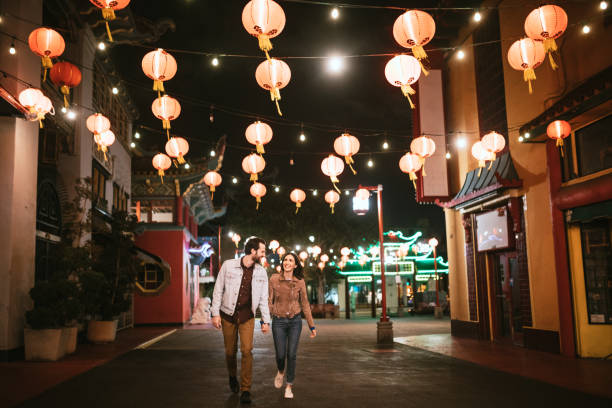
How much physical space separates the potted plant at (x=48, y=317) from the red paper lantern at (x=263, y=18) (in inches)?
279

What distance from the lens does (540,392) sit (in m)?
7.68

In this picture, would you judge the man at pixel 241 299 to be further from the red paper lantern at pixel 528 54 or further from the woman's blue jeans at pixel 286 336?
the red paper lantern at pixel 528 54

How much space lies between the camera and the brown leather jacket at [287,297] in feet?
24.5

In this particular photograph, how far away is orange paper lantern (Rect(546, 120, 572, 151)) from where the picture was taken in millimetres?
11172

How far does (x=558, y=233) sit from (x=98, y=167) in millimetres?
14197

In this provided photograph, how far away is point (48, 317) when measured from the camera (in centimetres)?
1130

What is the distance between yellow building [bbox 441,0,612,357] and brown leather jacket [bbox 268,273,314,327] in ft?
19.9

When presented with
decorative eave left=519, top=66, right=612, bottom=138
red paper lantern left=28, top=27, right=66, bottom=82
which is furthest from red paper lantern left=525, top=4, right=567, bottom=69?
red paper lantern left=28, top=27, right=66, bottom=82

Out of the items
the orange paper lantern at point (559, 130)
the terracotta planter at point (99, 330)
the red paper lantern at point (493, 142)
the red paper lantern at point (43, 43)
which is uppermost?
the red paper lantern at point (43, 43)

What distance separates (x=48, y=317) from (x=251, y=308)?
629 centimetres

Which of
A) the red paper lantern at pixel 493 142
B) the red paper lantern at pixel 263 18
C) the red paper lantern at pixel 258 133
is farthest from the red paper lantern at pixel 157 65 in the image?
the red paper lantern at pixel 493 142

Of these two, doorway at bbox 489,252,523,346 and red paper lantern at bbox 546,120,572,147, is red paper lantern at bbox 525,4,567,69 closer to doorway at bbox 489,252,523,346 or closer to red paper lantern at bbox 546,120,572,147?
red paper lantern at bbox 546,120,572,147

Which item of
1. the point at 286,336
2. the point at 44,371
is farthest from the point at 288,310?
the point at 44,371

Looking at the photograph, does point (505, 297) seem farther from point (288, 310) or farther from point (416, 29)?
point (288, 310)
